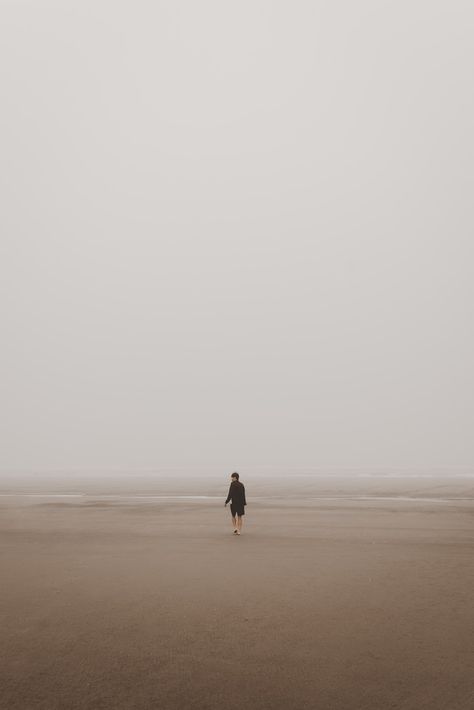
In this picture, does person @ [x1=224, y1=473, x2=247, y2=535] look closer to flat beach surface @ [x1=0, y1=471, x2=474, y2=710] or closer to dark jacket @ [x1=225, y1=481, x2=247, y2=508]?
dark jacket @ [x1=225, y1=481, x2=247, y2=508]

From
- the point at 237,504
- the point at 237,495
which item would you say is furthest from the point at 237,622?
the point at 237,495

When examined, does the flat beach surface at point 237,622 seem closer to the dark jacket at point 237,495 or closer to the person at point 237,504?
the person at point 237,504

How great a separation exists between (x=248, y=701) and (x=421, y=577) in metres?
7.37

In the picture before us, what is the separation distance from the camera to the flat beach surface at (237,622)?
6.66m

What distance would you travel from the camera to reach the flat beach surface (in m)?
6.66

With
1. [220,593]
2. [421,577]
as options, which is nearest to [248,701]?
[220,593]

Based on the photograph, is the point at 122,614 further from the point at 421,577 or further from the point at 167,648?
the point at 421,577

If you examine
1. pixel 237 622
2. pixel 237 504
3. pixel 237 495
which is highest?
pixel 237 495

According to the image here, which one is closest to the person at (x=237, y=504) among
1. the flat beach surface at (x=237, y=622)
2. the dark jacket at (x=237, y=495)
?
the dark jacket at (x=237, y=495)

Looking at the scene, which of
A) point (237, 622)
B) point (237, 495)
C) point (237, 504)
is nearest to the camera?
point (237, 622)

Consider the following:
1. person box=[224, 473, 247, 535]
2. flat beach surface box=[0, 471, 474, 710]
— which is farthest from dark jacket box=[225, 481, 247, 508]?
flat beach surface box=[0, 471, 474, 710]

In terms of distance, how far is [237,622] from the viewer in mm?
9328

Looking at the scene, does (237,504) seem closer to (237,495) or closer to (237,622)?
(237,495)

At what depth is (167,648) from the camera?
806cm
